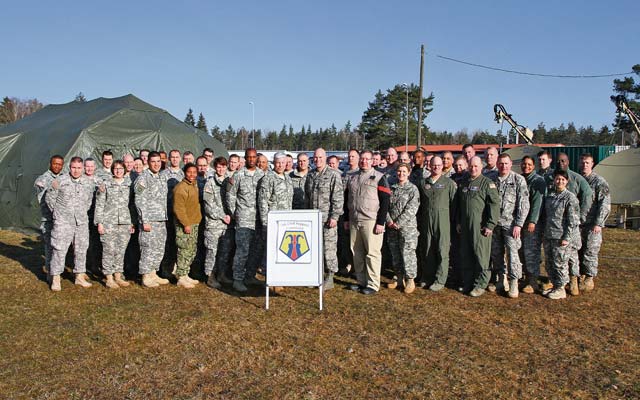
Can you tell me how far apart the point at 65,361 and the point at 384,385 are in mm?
2958

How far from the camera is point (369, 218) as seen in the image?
6.61 meters

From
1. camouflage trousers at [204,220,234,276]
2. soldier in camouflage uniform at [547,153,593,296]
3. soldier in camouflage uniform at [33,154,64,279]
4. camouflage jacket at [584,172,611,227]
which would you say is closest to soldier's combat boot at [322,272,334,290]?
camouflage trousers at [204,220,234,276]

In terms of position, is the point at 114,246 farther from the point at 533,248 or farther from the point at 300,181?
the point at 533,248

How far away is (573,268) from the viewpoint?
674 cm

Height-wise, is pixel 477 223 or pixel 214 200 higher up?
pixel 214 200

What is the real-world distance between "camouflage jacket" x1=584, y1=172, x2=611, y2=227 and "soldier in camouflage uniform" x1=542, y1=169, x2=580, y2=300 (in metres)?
0.55

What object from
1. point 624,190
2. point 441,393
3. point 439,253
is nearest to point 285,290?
point 439,253

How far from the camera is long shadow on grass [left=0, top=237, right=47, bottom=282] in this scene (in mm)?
8320

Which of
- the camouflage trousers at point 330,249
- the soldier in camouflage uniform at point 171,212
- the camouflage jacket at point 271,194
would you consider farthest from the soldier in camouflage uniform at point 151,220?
the camouflage trousers at point 330,249

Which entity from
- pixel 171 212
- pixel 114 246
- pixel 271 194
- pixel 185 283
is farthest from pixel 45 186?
pixel 271 194

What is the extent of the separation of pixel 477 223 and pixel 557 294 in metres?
1.44

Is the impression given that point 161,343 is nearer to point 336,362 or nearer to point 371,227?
point 336,362

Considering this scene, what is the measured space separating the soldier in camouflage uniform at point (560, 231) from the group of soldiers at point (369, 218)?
1 cm

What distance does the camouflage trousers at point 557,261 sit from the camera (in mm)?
6488
